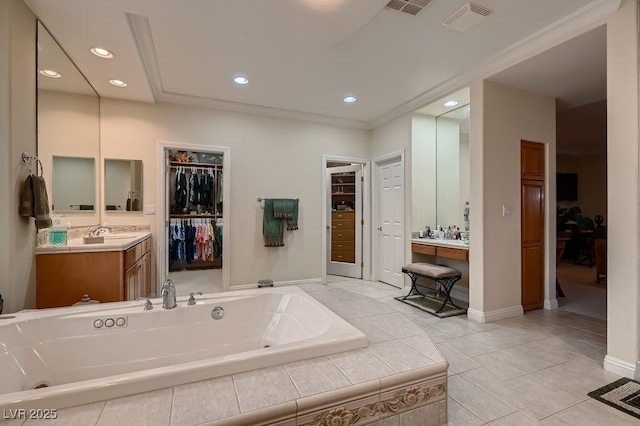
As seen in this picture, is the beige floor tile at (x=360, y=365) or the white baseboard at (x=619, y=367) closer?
the beige floor tile at (x=360, y=365)

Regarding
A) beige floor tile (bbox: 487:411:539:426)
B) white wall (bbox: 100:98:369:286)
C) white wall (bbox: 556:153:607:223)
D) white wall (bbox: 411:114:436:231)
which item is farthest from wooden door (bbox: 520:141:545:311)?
white wall (bbox: 556:153:607:223)

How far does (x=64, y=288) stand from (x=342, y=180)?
4228 millimetres

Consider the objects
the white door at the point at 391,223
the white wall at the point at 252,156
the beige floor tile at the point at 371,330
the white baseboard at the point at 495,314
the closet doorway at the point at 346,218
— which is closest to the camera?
the beige floor tile at the point at 371,330

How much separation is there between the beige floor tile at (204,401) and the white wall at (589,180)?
896 centimetres

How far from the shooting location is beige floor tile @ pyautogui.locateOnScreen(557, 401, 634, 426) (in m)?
1.55

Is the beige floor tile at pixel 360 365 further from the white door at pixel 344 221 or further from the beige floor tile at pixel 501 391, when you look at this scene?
the white door at pixel 344 221

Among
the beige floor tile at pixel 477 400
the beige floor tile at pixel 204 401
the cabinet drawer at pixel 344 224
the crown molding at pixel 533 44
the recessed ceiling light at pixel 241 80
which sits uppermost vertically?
the recessed ceiling light at pixel 241 80

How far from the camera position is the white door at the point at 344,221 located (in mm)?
5000

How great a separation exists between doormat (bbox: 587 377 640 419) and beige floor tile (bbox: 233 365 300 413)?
1994mm

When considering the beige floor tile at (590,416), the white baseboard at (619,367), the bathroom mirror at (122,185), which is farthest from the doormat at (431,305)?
the bathroom mirror at (122,185)

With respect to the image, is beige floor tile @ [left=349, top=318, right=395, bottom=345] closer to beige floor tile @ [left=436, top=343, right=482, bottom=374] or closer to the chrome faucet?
beige floor tile @ [left=436, top=343, right=482, bottom=374]

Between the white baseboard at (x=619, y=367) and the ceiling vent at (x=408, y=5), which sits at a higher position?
the ceiling vent at (x=408, y=5)

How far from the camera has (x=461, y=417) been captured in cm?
159

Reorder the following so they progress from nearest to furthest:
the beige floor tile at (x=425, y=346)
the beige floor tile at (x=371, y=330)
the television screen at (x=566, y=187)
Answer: the beige floor tile at (x=425, y=346) < the beige floor tile at (x=371, y=330) < the television screen at (x=566, y=187)
